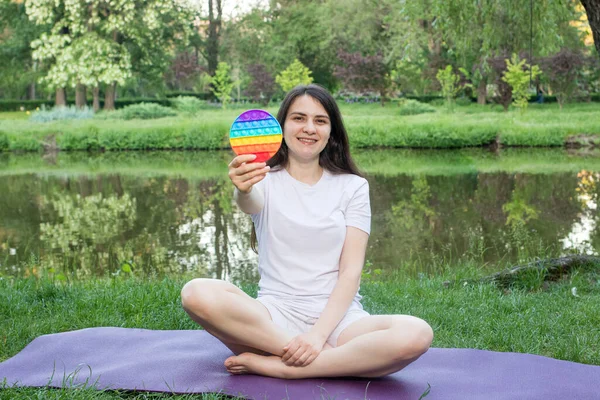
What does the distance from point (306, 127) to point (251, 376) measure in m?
0.98

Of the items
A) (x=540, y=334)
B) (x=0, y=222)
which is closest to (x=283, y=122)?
(x=540, y=334)

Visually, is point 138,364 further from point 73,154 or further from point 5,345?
point 73,154

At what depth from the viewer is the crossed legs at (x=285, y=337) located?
2.40m

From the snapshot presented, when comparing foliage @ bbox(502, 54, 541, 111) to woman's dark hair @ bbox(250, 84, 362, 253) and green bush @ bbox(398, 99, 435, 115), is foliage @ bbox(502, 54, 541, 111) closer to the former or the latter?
green bush @ bbox(398, 99, 435, 115)

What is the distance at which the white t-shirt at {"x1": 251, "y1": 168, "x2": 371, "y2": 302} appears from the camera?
2.65m

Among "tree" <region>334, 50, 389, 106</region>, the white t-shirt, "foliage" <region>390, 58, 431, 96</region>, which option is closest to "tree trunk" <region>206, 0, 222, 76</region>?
"tree" <region>334, 50, 389, 106</region>

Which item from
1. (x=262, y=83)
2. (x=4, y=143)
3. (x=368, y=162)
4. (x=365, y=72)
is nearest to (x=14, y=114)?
(x=262, y=83)

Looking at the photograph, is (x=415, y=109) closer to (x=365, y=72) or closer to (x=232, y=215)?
(x=365, y=72)

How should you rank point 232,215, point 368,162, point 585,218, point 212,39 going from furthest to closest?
point 212,39
point 368,162
point 232,215
point 585,218

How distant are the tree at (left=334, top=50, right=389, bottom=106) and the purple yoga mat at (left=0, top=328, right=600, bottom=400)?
78.9 feet

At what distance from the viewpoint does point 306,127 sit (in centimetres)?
269

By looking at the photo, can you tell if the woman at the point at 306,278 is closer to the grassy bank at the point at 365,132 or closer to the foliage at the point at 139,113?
the grassy bank at the point at 365,132

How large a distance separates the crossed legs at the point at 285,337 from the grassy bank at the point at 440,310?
0.87 metres

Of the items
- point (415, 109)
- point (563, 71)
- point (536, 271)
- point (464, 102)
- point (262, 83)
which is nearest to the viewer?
point (536, 271)
